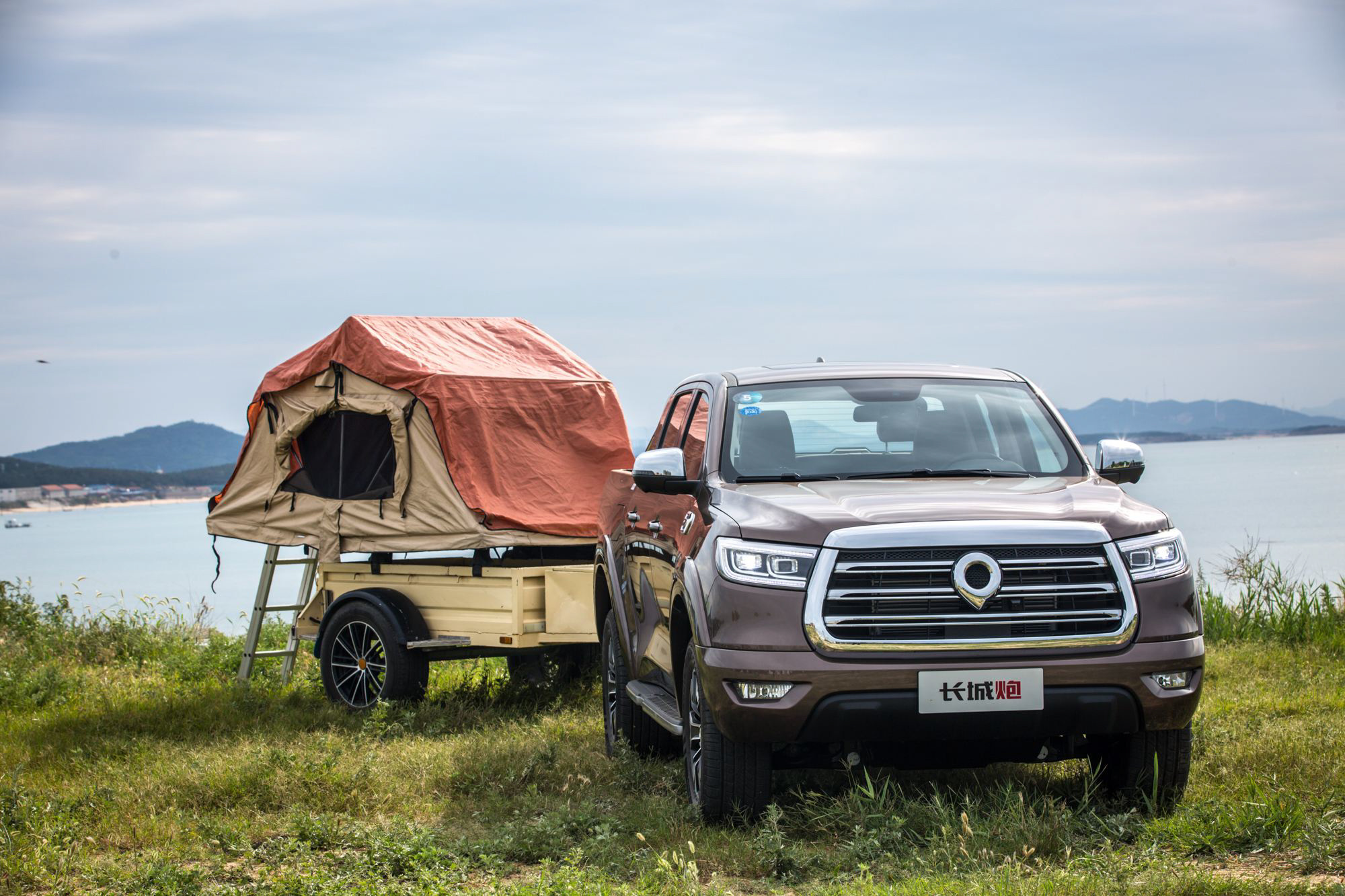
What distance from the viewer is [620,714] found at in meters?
7.90

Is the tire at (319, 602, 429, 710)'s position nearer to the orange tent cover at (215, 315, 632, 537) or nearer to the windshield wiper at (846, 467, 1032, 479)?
the orange tent cover at (215, 315, 632, 537)

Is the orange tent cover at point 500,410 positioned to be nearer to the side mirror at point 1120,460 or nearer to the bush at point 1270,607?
the side mirror at point 1120,460

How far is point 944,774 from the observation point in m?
6.87

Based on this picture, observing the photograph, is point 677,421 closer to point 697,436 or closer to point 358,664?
point 697,436

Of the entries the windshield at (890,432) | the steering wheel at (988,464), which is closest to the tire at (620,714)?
the windshield at (890,432)

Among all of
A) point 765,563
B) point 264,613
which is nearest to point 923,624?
point 765,563

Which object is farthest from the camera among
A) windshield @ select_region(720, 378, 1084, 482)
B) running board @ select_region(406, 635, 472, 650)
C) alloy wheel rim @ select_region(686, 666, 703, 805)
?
running board @ select_region(406, 635, 472, 650)

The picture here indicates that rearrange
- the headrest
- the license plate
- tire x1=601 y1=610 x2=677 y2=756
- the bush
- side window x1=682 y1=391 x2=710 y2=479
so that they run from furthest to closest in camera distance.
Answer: the bush, tire x1=601 y1=610 x2=677 y2=756, side window x1=682 y1=391 x2=710 y2=479, the headrest, the license plate

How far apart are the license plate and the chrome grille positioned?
12 centimetres

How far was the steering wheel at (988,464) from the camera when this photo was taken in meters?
6.47

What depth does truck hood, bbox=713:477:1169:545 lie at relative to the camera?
17.8 ft

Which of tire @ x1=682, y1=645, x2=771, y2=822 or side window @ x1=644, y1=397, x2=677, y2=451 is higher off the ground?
side window @ x1=644, y1=397, x2=677, y2=451

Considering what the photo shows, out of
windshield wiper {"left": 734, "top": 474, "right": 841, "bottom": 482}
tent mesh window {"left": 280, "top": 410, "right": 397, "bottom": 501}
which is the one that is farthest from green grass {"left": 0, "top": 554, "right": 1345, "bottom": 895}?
tent mesh window {"left": 280, "top": 410, "right": 397, "bottom": 501}

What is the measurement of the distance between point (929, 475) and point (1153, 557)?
3.73 feet
